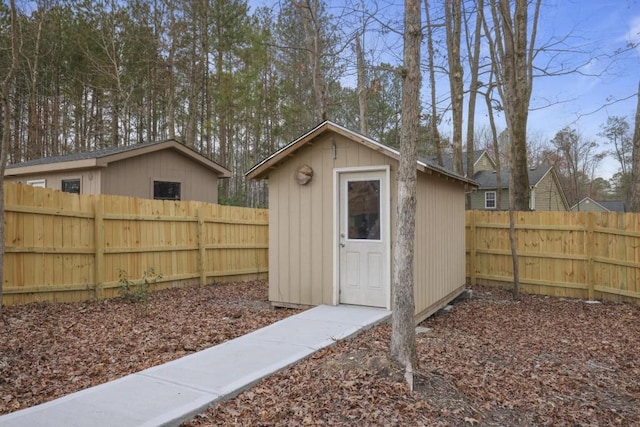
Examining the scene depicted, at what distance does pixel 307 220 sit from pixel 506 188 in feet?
70.2

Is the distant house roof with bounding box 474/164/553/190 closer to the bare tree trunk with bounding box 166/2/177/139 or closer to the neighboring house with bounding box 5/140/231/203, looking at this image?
the bare tree trunk with bounding box 166/2/177/139

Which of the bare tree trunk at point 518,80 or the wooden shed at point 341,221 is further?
the bare tree trunk at point 518,80

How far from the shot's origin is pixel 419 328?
6469mm

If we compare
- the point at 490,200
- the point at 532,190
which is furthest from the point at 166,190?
the point at 532,190

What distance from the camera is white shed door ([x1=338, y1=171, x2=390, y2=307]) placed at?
21.2 ft

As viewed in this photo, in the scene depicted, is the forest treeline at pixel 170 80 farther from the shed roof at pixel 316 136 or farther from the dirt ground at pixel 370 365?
the dirt ground at pixel 370 365

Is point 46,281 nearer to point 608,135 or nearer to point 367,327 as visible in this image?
point 367,327

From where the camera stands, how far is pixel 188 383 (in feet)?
12.3

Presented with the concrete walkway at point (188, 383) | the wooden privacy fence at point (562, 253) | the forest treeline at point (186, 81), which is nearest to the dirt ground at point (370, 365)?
the concrete walkway at point (188, 383)

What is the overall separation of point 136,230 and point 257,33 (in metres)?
13.1

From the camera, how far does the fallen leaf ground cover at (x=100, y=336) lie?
3975 mm

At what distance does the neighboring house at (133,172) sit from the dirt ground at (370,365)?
15.4ft

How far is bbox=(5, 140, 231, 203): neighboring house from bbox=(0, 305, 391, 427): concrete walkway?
7375mm

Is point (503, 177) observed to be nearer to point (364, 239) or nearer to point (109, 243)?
point (364, 239)
